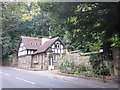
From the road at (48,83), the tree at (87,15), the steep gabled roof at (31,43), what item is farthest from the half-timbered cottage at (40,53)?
the tree at (87,15)

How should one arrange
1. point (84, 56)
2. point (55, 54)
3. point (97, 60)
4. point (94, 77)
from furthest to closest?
1. point (55, 54)
2. point (84, 56)
3. point (97, 60)
4. point (94, 77)

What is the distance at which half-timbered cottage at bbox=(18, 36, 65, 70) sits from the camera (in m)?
28.4

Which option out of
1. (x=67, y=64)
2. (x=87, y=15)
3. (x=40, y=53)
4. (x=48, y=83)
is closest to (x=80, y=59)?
(x=67, y=64)

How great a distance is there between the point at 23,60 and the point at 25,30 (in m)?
11.9

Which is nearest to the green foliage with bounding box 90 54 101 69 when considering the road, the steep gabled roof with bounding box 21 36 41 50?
the road

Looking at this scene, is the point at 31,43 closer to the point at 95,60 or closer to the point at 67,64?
the point at 67,64

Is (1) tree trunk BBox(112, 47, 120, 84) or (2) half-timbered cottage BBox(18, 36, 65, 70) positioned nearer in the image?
(1) tree trunk BBox(112, 47, 120, 84)

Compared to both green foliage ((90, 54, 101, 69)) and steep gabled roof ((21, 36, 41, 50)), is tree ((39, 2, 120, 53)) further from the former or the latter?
steep gabled roof ((21, 36, 41, 50))

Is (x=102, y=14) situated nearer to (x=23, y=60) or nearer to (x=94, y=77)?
(x=94, y=77)

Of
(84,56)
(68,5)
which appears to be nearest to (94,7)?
(68,5)

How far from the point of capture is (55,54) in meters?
30.4

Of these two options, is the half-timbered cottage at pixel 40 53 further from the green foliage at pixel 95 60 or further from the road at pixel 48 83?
the road at pixel 48 83

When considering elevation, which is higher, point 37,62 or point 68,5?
point 68,5

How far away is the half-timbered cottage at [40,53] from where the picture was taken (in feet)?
93.1
